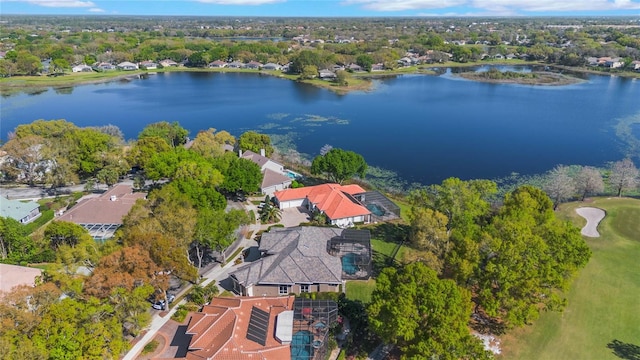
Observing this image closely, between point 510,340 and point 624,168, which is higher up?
point 624,168

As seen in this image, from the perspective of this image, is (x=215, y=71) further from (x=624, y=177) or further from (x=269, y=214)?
(x=624, y=177)

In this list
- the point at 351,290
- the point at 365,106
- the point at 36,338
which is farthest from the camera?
the point at 365,106

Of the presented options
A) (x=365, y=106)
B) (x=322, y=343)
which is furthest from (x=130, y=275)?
(x=365, y=106)

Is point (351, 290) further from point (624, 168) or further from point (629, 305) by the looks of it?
point (624, 168)

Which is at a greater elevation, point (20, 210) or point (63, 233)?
point (63, 233)

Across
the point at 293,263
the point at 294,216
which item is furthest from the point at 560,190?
the point at 293,263
